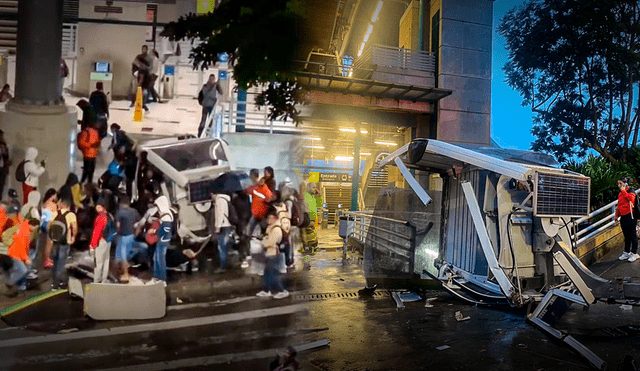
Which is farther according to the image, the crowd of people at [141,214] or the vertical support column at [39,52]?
the vertical support column at [39,52]

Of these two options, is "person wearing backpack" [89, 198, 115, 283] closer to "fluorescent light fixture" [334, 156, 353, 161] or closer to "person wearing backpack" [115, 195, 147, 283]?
"person wearing backpack" [115, 195, 147, 283]

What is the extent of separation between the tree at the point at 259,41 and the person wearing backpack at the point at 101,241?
1076 millimetres

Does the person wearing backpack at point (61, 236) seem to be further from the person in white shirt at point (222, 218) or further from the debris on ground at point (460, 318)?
the debris on ground at point (460, 318)

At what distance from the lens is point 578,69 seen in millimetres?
9859

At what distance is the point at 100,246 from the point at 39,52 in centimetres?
125

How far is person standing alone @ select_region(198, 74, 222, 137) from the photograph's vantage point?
2.27 meters

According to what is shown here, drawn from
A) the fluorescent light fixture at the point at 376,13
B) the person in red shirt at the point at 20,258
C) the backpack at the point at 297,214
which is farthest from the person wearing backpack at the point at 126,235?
the fluorescent light fixture at the point at 376,13

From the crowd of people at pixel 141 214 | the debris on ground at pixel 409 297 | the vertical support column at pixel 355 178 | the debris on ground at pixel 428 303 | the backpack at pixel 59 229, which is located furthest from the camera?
the vertical support column at pixel 355 178

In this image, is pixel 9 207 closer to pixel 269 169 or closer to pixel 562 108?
pixel 269 169

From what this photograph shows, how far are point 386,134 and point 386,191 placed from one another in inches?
222

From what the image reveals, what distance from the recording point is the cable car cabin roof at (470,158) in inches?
193

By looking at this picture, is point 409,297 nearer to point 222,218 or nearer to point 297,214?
point 297,214

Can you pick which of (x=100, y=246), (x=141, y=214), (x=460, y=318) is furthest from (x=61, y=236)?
(x=460, y=318)

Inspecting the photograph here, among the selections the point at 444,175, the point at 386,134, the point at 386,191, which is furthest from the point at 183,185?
the point at 386,134
